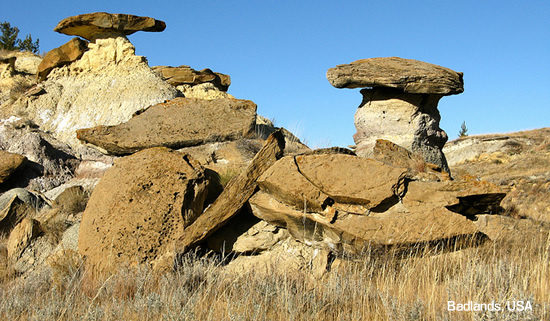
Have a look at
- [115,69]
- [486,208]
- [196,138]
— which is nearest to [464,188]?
[486,208]

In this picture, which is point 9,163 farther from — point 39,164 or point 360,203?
point 360,203

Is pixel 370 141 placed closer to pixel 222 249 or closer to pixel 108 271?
pixel 222 249

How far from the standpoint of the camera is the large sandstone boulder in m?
7.06

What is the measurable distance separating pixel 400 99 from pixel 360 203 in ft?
16.4

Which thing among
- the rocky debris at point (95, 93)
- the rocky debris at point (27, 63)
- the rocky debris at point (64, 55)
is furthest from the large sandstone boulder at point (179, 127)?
the rocky debris at point (27, 63)

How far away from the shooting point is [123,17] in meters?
12.8

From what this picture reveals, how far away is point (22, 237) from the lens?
629 cm

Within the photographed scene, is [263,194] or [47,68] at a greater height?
[47,68]

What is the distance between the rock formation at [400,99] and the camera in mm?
8812

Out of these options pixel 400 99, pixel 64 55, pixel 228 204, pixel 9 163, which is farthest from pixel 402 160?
pixel 64 55

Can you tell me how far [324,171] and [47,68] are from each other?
36.1ft

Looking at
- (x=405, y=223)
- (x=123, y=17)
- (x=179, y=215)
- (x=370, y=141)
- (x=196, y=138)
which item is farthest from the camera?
(x=123, y=17)

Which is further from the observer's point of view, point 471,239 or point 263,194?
point 263,194

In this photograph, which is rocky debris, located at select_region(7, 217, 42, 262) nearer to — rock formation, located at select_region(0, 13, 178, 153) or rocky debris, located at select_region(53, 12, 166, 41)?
rock formation, located at select_region(0, 13, 178, 153)
